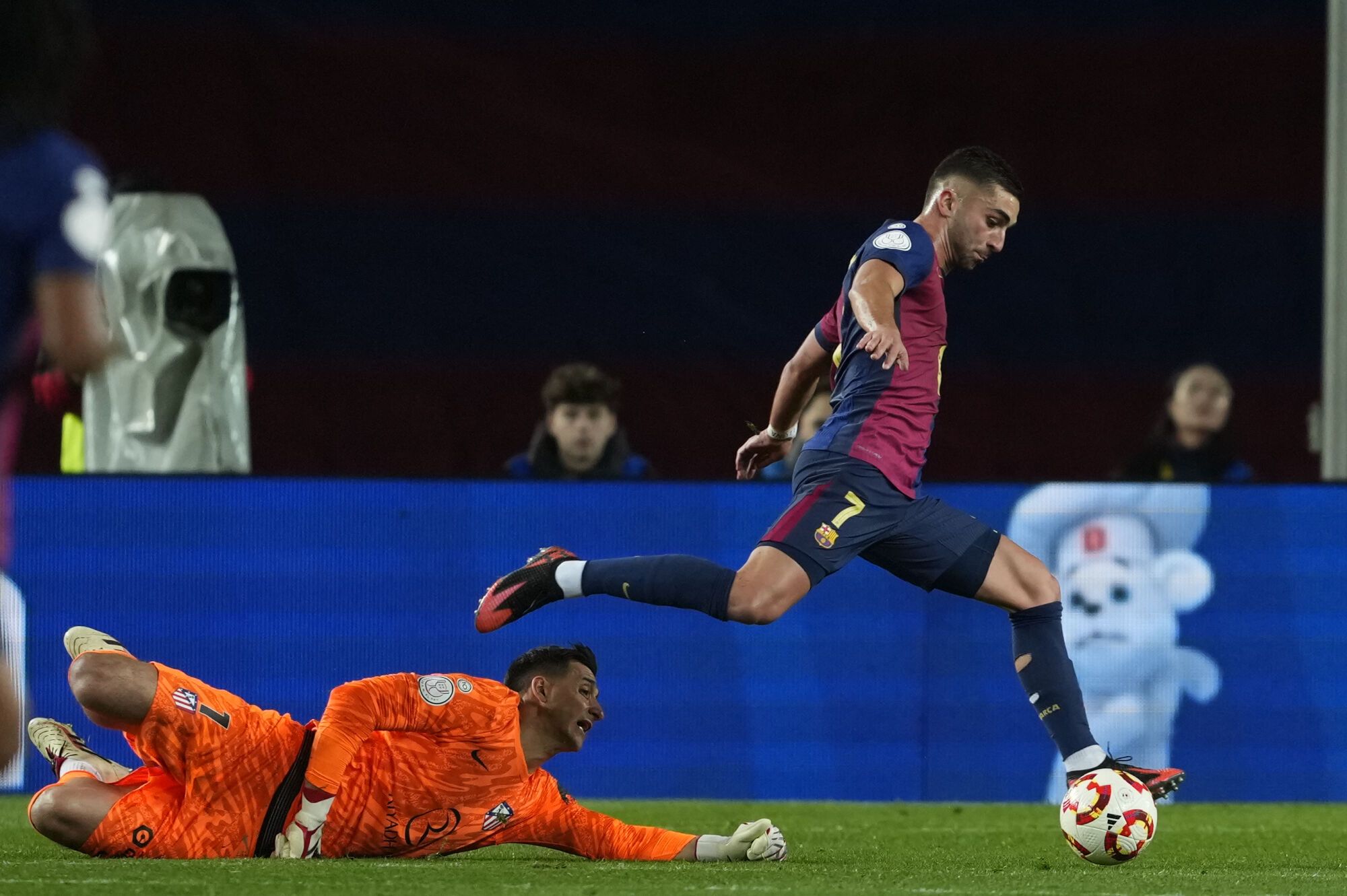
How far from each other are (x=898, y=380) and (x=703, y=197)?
537cm

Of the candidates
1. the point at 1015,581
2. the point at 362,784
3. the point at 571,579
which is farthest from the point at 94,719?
the point at 1015,581

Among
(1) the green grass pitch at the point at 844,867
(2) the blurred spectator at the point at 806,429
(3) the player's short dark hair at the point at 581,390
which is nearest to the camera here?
(1) the green grass pitch at the point at 844,867

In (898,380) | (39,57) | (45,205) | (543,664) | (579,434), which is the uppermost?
(579,434)

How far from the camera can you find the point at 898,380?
17.2ft

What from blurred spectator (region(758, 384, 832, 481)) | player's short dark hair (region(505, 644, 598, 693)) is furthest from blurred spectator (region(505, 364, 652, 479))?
player's short dark hair (region(505, 644, 598, 693))

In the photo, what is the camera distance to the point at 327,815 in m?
5.13

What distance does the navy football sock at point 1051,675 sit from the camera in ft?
17.1

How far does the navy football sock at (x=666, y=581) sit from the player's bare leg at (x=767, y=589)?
4 centimetres

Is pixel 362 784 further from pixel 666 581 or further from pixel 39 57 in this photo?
pixel 39 57

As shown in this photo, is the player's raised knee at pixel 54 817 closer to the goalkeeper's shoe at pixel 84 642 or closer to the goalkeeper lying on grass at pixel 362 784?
the goalkeeper lying on grass at pixel 362 784

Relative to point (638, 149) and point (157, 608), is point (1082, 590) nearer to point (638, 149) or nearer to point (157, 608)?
point (157, 608)

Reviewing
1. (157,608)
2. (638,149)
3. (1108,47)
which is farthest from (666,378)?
(157,608)

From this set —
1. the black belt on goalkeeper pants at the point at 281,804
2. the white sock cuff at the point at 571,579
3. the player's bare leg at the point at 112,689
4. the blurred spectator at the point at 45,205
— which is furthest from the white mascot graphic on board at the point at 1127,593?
the blurred spectator at the point at 45,205

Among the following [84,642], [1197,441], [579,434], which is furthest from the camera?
[1197,441]
